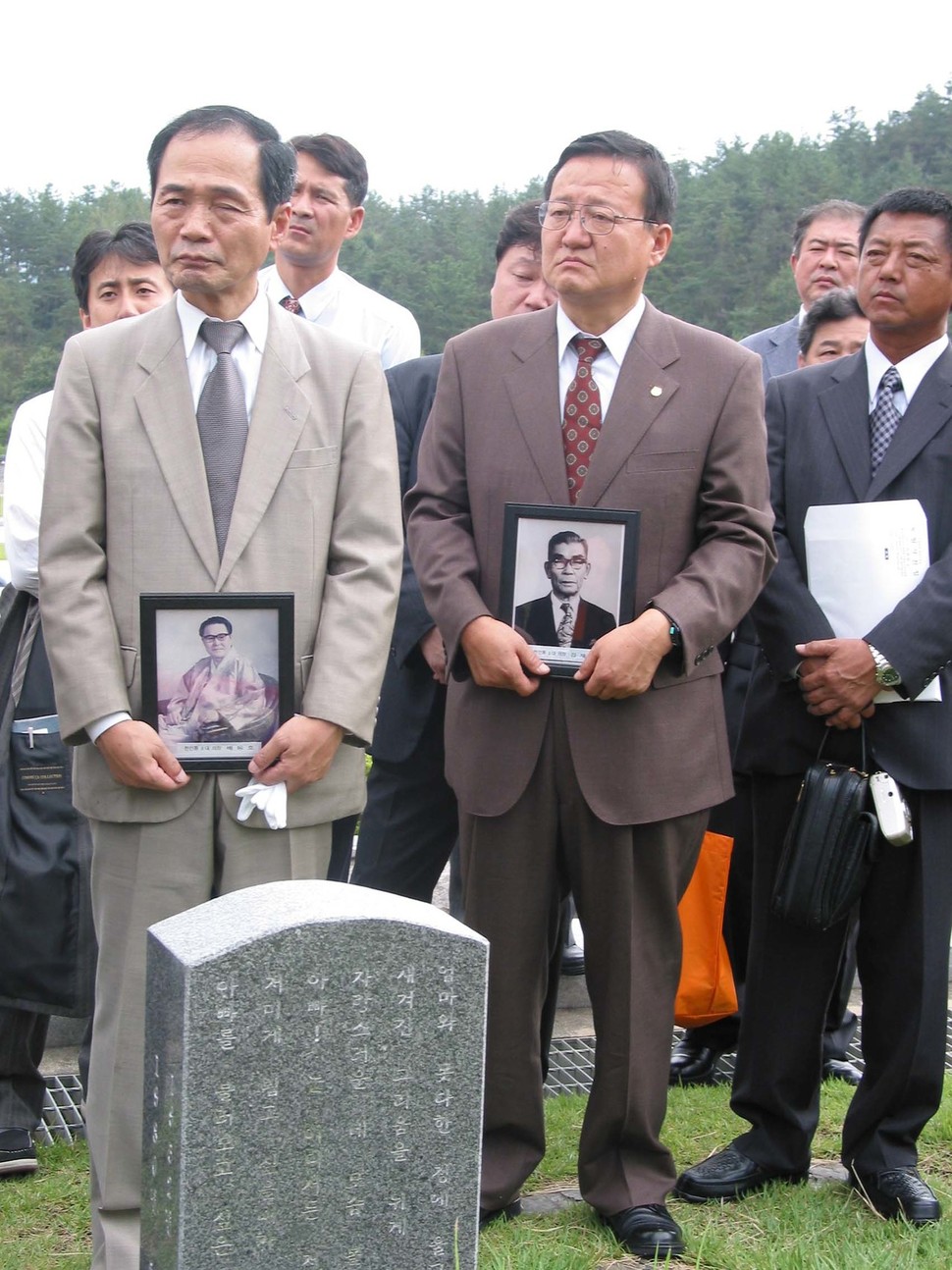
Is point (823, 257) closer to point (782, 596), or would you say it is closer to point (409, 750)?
point (782, 596)

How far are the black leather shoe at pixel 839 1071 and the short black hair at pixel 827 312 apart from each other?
235 cm

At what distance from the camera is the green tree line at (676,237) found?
33875 millimetres

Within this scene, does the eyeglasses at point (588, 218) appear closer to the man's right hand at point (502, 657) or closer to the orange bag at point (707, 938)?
the man's right hand at point (502, 657)

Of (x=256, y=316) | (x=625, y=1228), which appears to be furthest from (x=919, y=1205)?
(x=256, y=316)

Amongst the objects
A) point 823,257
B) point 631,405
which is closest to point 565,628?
point 631,405

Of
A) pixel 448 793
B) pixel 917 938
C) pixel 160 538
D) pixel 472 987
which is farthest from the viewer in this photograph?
pixel 448 793

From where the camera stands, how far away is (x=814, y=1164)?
415cm

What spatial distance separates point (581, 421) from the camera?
12.1 feet

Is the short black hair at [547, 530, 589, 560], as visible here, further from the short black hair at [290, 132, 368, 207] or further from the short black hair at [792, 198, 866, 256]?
the short black hair at [792, 198, 866, 256]

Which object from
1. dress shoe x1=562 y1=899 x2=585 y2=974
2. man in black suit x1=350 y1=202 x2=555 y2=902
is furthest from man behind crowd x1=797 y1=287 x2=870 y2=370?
dress shoe x1=562 y1=899 x2=585 y2=974

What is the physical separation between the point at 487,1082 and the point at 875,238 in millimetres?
2345

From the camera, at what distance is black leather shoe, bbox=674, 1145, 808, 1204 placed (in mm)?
3898

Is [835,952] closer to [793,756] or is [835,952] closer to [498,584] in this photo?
[793,756]

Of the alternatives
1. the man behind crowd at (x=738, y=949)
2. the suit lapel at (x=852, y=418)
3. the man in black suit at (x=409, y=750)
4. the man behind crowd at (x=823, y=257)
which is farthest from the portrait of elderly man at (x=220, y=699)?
the man behind crowd at (x=823, y=257)
